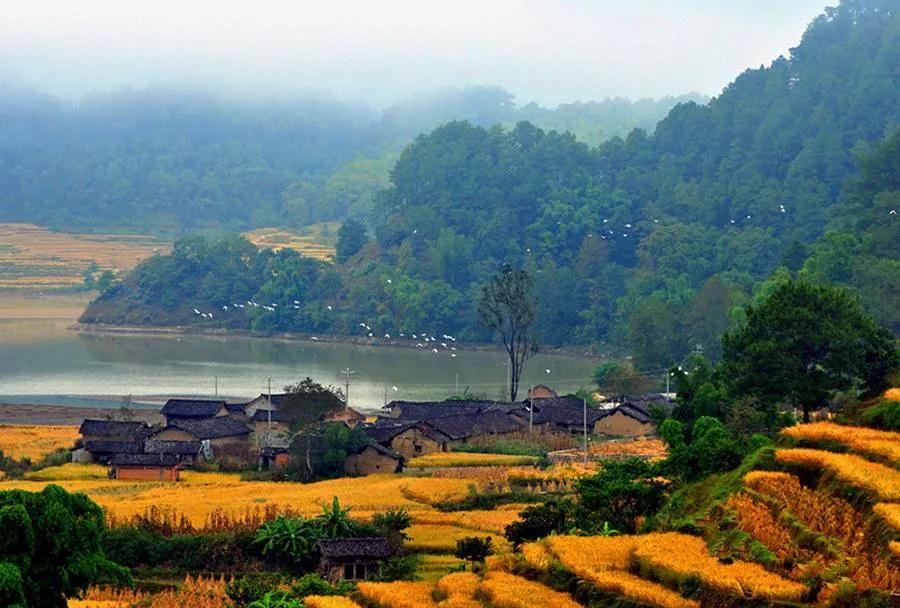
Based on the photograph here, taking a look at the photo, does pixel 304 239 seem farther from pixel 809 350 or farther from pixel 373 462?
pixel 809 350

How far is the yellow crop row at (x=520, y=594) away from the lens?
1973 cm

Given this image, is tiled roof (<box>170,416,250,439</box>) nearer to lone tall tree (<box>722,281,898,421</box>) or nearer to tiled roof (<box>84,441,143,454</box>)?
tiled roof (<box>84,441,143,454</box>)

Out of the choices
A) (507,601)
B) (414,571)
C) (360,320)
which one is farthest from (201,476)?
(360,320)

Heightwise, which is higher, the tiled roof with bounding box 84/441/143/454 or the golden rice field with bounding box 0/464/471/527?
the tiled roof with bounding box 84/441/143/454

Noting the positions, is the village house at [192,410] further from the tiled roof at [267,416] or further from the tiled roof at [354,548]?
the tiled roof at [354,548]

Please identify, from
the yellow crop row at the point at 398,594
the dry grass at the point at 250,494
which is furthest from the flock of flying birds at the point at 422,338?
the yellow crop row at the point at 398,594

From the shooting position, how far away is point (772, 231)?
95.8 meters

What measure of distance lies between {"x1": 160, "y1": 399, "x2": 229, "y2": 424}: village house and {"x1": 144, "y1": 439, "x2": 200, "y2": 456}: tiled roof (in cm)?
629

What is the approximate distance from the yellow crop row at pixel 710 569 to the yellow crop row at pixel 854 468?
2259 millimetres

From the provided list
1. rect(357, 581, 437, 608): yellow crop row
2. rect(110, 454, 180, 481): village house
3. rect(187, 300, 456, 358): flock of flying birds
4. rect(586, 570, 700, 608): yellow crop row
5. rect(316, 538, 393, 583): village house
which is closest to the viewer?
rect(586, 570, 700, 608): yellow crop row

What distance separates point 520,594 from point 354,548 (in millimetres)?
8851

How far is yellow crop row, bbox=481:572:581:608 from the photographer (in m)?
19.7

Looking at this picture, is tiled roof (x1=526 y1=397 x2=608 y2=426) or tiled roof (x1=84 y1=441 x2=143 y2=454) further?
tiled roof (x1=526 y1=397 x2=608 y2=426)

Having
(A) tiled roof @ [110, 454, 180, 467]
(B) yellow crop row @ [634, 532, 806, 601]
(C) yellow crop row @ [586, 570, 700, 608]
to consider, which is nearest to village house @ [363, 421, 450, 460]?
(A) tiled roof @ [110, 454, 180, 467]
